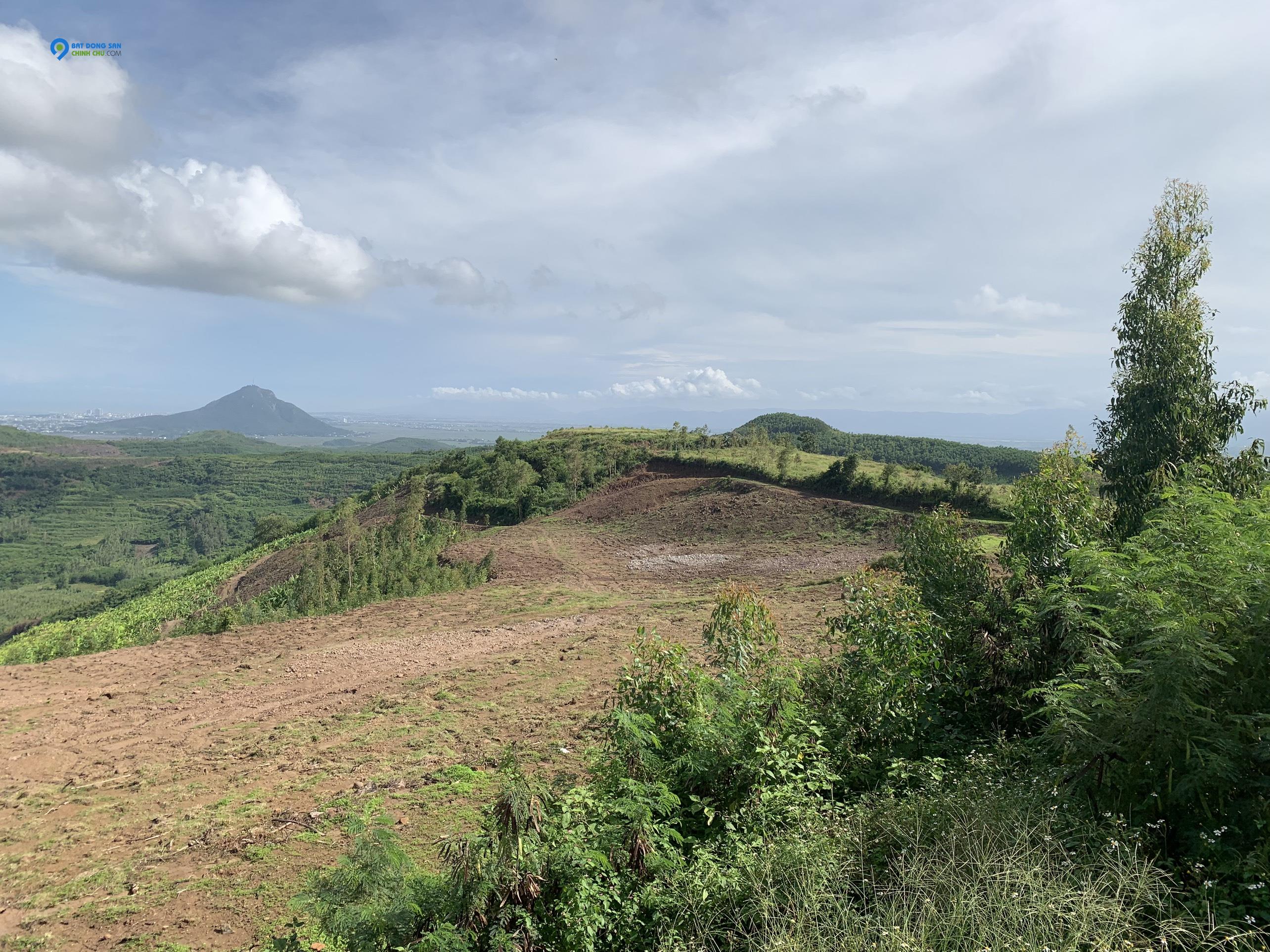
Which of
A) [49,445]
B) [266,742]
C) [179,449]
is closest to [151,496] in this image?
[179,449]

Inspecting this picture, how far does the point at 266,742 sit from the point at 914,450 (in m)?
45.1

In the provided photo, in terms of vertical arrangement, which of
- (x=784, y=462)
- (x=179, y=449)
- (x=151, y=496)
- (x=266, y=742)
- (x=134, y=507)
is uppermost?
(x=784, y=462)

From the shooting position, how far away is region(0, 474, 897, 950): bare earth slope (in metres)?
4.73

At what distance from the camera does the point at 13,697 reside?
8.50 metres

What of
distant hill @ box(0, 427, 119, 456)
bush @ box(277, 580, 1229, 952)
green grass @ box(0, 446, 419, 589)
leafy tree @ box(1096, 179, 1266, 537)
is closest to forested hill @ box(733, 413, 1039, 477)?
leafy tree @ box(1096, 179, 1266, 537)

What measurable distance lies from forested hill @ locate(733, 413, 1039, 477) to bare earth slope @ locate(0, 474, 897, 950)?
26.6m

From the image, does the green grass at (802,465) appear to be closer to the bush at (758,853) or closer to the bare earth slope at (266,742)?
the bare earth slope at (266,742)

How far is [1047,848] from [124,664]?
1269cm

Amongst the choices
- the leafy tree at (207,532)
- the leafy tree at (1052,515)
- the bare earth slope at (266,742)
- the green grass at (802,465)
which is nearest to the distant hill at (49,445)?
the leafy tree at (207,532)

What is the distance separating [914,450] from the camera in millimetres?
44531

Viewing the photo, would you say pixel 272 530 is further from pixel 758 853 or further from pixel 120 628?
pixel 758 853

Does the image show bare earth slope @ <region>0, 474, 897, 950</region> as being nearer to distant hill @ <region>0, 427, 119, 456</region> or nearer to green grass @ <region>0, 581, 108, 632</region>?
green grass @ <region>0, 581, 108, 632</region>

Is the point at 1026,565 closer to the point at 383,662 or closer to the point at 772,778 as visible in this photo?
the point at 772,778

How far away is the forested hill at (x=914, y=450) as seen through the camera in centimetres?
3812
